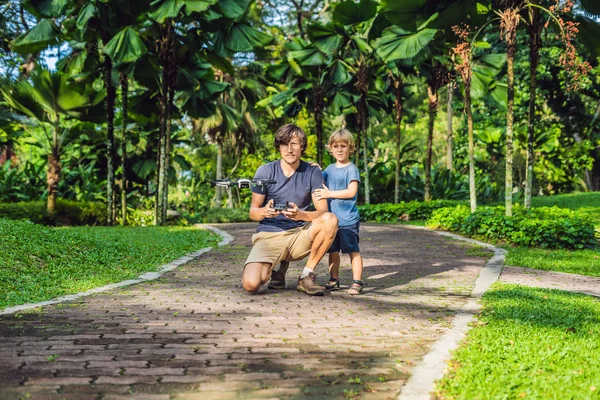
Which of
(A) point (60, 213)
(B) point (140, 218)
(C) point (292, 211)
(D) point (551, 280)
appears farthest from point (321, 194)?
(A) point (60, 213)

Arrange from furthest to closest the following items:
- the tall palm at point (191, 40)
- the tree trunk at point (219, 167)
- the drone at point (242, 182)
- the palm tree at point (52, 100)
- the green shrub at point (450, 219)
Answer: the tree trunk at point (219, 167) → the palm tree at point (52, 100) → the tall palm at point (191, 40) → the green shrub at point (450, 219) → the drone at point (242, 182)

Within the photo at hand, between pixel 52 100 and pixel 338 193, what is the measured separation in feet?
39.1

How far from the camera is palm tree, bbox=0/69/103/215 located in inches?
616

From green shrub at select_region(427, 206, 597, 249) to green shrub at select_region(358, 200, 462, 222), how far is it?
156 inches

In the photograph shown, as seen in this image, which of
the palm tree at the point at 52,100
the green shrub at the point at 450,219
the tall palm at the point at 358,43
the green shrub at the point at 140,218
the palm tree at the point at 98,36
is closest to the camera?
the green shrub at the point at 450,219

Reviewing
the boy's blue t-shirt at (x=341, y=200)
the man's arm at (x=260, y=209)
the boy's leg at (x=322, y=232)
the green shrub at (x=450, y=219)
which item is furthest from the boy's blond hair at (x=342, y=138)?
the green shrub at (x=450, y=219)

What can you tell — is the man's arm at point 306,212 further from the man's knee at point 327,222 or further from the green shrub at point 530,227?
the green shrub at point 530,227

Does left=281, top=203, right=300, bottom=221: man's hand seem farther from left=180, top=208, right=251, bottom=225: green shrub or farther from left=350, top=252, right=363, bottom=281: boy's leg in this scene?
left=180, top=208, right=251, bottom=225: green shrub

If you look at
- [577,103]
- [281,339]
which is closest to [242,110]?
[577,103]

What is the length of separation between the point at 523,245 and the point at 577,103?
17149 mm

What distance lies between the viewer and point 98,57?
17016mm

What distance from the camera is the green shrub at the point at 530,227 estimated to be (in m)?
10.7

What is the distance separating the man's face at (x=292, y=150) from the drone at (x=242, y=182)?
274mm

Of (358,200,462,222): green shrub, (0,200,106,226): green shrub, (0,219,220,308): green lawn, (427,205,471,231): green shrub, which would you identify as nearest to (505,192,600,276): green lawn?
(427,205,471,231): green shrub
